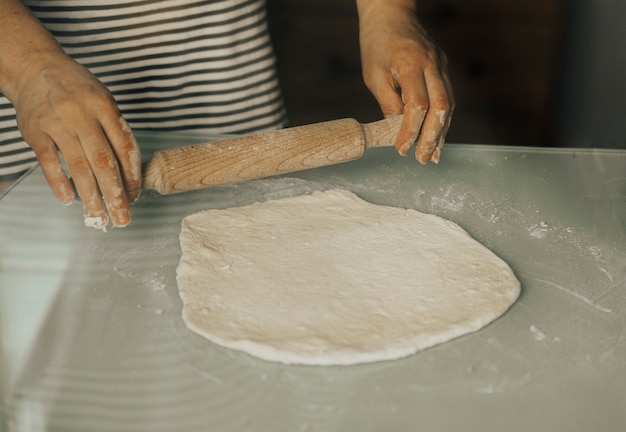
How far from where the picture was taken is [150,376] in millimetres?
971

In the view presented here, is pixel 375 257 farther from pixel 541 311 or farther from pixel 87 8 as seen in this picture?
pixel 87 8

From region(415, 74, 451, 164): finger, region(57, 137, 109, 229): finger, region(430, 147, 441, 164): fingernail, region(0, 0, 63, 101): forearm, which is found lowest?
region(430, 147, 441, 164): fingernail

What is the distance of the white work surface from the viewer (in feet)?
2.99

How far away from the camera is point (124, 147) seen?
1152 millimetres

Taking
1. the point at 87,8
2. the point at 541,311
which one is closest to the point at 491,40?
the point at 87,8

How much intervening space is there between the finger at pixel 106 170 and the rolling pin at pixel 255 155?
93 mm

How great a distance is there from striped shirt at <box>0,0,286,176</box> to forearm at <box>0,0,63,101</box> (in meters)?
0.29

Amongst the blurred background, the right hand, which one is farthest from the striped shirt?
the blurred background

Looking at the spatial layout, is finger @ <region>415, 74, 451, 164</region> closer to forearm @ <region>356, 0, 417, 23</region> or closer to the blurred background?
forearm @ <region>356, 0, 417, 23</region>

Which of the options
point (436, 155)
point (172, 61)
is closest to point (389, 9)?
Result: point (436, 155)

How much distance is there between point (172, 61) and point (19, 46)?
467mm

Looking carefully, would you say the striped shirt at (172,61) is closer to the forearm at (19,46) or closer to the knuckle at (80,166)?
the forearm at (19,46)

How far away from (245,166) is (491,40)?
6.22 feet

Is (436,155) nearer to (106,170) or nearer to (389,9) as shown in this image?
(389,9)
